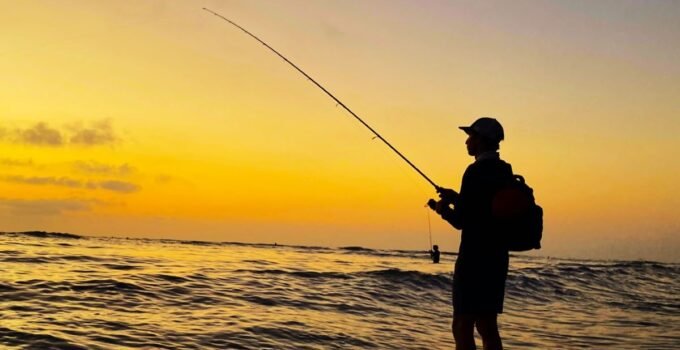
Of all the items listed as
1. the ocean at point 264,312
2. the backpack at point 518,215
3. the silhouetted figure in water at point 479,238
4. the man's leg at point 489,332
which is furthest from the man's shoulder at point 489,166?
the ocean at point 264,312

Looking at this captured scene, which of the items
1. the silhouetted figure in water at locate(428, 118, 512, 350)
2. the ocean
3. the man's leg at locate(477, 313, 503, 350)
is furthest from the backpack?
the ocean

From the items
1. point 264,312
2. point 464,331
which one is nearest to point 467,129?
point 464,331

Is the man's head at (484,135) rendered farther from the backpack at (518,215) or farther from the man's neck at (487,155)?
the backpack at (518,215)

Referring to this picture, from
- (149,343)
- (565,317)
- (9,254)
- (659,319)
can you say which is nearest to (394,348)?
(149,343)

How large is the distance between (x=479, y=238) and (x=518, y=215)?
15.9 inches

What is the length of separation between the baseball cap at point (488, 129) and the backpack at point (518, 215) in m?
0.40

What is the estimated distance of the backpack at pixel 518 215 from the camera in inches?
180

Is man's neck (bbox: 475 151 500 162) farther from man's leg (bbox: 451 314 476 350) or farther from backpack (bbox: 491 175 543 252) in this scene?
man's leg (bbox: 451 314 476 350)

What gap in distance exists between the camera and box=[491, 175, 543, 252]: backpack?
4.57 metres

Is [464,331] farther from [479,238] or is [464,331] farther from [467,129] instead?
[467,129]

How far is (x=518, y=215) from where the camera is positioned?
4.58 metres

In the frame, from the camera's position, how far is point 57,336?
7730 mm

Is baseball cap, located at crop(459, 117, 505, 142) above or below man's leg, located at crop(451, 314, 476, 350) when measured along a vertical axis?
above

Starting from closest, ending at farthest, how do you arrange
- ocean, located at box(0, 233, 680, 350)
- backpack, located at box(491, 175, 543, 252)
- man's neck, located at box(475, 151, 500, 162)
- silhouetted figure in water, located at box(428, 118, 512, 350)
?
backpack, located at box(491, 175, 543, 252) < silhouetted figure in water, located at box(428, 118, 512, 350) < man's neck, located at box(475, 151, 500, 162) < ocean, located at box(0, 233, 680, 350)
